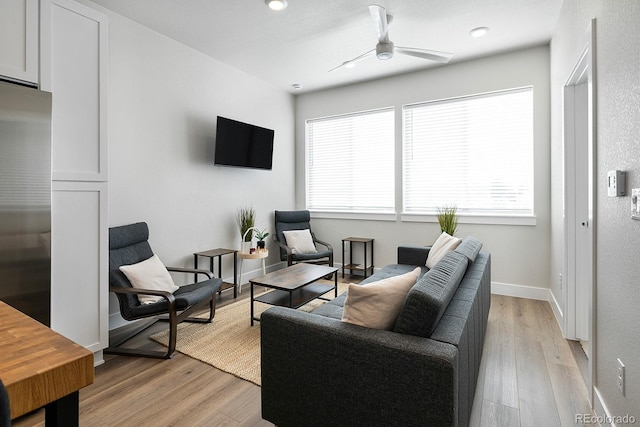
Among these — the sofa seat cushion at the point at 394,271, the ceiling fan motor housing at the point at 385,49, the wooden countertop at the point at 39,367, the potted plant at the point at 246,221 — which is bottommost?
the sofa seat cushion at the point at 394,271

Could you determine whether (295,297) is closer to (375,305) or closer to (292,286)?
(292,286)

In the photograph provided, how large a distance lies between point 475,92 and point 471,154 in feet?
2.49

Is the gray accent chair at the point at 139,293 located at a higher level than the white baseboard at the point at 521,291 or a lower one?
higher

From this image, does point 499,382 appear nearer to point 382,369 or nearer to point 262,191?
point 382,369

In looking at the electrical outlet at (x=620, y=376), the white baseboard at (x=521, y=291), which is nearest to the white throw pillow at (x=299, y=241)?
the white baseboard at (x=521, y=291)

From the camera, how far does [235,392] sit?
84.4 inches

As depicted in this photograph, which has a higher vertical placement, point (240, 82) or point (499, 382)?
point (240, 82)

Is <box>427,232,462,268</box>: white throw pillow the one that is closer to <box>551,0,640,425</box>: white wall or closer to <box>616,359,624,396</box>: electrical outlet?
<box>551,0,640,425</box>: white wall

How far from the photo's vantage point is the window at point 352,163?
4.95 metres

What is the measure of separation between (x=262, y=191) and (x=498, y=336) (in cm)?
345

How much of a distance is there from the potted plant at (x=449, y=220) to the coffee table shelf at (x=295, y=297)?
5.80 feet

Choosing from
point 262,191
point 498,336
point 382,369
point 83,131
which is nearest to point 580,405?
point 498,336

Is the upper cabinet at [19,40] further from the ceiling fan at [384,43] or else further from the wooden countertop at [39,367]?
the ceiling fan at [384,43]

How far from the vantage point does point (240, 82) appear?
14.9 ft
